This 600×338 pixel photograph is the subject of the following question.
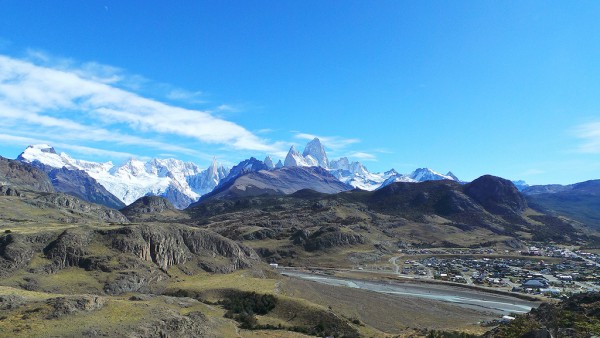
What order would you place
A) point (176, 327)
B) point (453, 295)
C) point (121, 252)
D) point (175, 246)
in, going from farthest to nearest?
point (453, 295)
point (175, 246)
point (121, 252)
point (176, 327)

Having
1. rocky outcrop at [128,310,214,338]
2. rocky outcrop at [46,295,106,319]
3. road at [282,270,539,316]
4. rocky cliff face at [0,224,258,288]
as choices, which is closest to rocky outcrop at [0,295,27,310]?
rocky outcrop at [46,295,106,319]

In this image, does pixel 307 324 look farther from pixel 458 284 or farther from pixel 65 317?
pixel 458 284

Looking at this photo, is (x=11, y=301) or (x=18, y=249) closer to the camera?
(x=11, y=301)

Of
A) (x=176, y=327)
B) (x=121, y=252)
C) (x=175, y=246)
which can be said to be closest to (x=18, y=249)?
(x=121, y=252)

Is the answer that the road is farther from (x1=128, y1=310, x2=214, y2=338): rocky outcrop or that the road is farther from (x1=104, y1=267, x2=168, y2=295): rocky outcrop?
(x1=128, y1=310, x2=214, y2=338): rocky outcrop

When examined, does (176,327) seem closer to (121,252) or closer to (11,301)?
(11,301)

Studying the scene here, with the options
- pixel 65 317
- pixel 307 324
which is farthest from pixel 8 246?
pixel 307 324

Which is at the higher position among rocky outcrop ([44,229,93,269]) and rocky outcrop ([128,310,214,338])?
rocky outcrop ([44,229,93,269])

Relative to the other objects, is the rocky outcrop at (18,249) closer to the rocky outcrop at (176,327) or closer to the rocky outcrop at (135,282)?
the rocky outcrop at (135,282)
